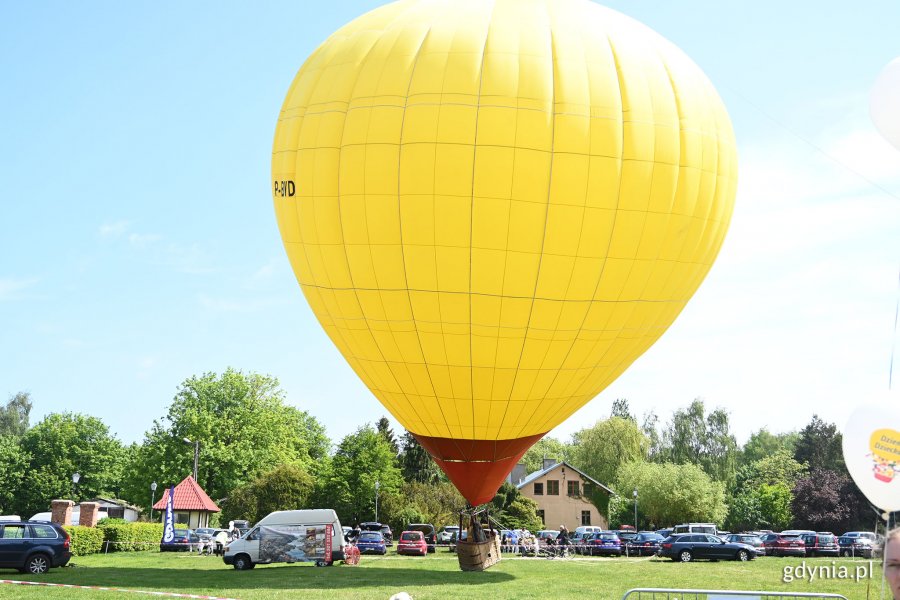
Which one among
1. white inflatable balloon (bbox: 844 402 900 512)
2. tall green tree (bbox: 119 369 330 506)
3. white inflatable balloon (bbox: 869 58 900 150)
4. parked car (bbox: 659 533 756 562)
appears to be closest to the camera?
white inflatable balloon (bbox: 844 402 900 512)

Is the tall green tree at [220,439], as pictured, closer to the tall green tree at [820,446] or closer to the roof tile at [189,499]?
the roof tile at [189,499]

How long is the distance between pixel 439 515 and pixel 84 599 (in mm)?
41141

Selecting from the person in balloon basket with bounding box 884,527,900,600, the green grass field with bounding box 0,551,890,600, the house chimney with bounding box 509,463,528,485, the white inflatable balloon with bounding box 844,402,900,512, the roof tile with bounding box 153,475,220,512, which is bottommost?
the green grass field with bounding box 0,551,890,600

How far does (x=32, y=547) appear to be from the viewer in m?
23.5

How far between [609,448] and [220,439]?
30.2m

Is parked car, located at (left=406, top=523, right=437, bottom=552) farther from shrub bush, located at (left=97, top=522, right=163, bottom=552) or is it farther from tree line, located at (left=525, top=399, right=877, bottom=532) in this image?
tree line, located at (left=525, top=399, right=877, bottom=532)

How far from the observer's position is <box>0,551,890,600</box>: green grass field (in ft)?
65.0

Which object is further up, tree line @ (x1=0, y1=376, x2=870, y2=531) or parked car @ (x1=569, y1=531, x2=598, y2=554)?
tree line @ (x1=0, y1=376, x2=870, y2=531)

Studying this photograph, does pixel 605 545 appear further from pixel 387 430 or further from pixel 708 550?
pixel 387 430

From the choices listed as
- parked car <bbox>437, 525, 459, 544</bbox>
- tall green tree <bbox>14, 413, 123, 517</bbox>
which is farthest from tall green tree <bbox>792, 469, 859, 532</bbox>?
tall green tree <bbox>14, 413, 123, 517</bbox>

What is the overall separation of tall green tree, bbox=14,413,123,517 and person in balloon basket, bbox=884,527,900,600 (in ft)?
271

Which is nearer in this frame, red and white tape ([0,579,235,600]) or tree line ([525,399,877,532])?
red and white tape ([0,579,235,600])

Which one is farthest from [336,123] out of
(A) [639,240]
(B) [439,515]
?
(B) [439,515]

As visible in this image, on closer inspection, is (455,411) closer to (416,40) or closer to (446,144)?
(446,144)
